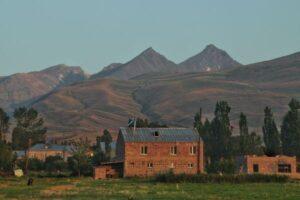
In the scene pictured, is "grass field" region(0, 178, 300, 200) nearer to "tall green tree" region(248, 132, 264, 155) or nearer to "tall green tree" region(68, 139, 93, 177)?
"tall green tree" region(68, 139, 93, 177)

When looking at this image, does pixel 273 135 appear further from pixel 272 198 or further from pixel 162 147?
pixel 272 198

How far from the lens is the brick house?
93.6 m

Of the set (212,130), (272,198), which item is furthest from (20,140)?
(272,198)

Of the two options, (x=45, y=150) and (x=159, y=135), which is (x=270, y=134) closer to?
(x=159, y=135)

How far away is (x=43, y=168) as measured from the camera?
4783 inches

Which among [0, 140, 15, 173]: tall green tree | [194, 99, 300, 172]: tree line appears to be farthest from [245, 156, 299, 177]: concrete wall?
[0, 140, 15, 173]: tall green tree

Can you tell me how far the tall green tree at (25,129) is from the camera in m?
163

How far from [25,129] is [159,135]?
81.4 metres

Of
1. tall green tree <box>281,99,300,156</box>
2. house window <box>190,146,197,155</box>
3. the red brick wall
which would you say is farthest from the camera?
tall green tree <box>281,99,300,156</box>

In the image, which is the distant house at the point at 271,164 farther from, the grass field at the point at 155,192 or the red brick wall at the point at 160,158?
the grass field at the point at 155,192

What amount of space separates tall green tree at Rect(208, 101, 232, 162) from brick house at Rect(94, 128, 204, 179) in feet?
→ 97.5

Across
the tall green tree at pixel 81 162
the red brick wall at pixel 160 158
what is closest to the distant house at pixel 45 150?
the tall green tree at pixel 81 162

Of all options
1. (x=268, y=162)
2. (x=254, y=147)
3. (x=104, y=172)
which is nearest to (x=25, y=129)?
(x=254, y=147)

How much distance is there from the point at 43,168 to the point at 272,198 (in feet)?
285
